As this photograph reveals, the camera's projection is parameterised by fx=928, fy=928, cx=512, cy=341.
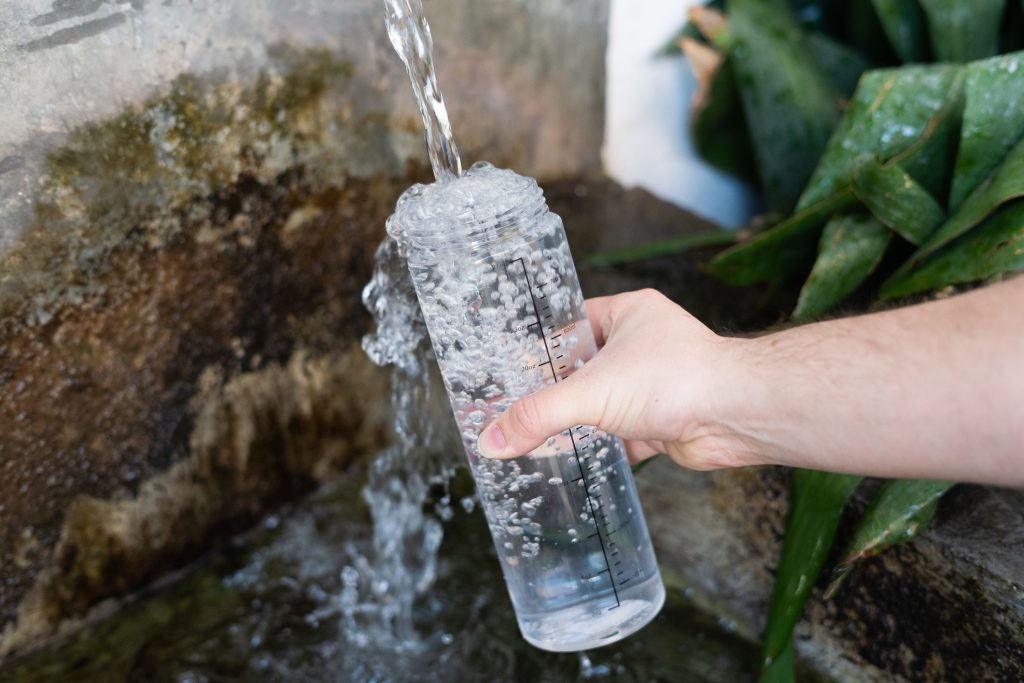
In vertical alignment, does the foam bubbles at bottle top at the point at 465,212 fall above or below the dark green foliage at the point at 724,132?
above

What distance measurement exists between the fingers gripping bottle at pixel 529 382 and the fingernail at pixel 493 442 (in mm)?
54

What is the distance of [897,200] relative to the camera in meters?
1.36

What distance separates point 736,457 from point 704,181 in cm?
137

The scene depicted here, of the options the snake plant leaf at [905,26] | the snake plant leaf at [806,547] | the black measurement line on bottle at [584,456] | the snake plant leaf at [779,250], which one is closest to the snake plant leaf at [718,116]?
the snake plant leaf at [905,26]

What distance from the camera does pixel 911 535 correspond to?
1199mm

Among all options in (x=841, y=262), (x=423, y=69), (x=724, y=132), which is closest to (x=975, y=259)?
(x=841, y=262)

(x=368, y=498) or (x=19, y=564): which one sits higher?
(x=19, y=564)

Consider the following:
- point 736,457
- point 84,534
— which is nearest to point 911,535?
point 736,457

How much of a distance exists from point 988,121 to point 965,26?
0.34m

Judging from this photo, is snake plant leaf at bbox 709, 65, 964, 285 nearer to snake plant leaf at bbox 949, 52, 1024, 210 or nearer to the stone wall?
snake plant leaf at bbox 949, 52, 1024, 210

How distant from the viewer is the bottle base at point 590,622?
113 cm

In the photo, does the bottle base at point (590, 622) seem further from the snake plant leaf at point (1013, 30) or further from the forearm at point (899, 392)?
the snake plant leaf at point (1013, 30)

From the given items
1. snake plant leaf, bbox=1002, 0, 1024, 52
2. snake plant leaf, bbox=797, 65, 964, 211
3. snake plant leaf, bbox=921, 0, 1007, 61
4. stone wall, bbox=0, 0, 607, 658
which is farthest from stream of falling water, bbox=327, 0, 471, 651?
snake plant leaf, bbox=1002, 0, 1024, 52

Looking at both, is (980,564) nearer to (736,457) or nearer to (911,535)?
(911,535)
